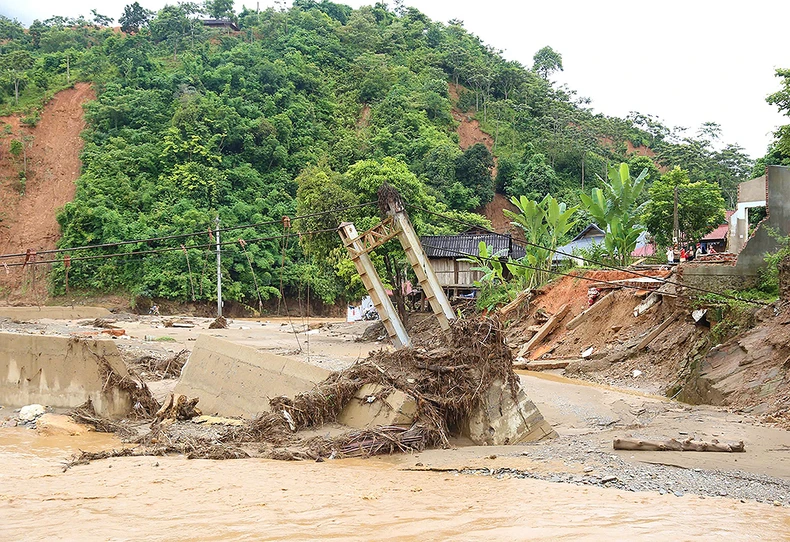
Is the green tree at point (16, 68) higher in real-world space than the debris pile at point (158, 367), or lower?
higher

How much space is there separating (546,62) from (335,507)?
298 feet

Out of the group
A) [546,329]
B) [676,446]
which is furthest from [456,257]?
[676,446]

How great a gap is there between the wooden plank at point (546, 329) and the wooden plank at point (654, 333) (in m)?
4.42

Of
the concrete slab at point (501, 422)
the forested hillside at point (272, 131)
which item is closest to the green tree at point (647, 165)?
the forested hillside at point (272, 131)

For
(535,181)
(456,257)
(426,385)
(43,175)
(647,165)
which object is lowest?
(426,385)

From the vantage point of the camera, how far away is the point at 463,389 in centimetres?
952

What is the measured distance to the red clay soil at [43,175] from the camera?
181 ft

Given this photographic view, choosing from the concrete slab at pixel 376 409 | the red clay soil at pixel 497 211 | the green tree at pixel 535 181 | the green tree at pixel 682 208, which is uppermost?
the green tree at pixel 535 181

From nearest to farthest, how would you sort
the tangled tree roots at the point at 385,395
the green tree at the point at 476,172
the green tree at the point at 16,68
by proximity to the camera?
1. the tangled tree roots at the point at 385,395
2. the green tree at the point at 476,172
3. the green tree at the point at 16,68

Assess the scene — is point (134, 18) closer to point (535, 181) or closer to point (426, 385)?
point (535, 181)

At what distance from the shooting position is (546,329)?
21.9 m

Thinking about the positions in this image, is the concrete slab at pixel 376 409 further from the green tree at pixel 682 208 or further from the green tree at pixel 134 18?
the green tree at pixel 134 18

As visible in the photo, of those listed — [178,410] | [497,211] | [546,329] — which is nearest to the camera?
[178,410]

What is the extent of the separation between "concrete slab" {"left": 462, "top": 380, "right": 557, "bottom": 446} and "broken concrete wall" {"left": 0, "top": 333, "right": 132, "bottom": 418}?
19.5 ft
